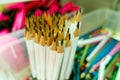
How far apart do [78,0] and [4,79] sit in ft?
1.66

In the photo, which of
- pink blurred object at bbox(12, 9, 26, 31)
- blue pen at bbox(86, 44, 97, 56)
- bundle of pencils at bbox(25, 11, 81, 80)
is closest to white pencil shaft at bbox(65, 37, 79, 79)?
bundle of pencils at bbox(25, 11, 81, 80)

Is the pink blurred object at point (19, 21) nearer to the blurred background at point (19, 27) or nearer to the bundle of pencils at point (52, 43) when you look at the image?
the blurred background at point (19, 27)

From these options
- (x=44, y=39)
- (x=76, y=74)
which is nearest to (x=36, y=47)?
(x=44, y=39)

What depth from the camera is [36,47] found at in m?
0.37

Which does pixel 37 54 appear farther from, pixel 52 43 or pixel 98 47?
pixel 98 47

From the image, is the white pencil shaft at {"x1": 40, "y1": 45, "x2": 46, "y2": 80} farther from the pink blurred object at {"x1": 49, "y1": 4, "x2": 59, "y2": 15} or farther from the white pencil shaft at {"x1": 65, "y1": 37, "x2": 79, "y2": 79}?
the pink blurred object at {"x1": 49, "y1": 4, "x2": 59, "y2": 15}

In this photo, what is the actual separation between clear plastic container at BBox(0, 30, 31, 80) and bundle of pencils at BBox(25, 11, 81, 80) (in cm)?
7

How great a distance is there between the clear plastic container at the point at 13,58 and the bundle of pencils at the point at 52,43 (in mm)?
73

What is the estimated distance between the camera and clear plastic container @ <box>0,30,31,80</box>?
17.4 inches

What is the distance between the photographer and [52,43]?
1.12 feet

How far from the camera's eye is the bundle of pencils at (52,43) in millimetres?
347

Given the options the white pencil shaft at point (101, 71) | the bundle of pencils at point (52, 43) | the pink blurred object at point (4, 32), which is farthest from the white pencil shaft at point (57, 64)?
the pink blurred object at point (4, 32)

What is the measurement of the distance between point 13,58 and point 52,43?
0.16 m

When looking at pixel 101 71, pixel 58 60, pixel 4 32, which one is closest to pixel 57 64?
pixel 58 60
